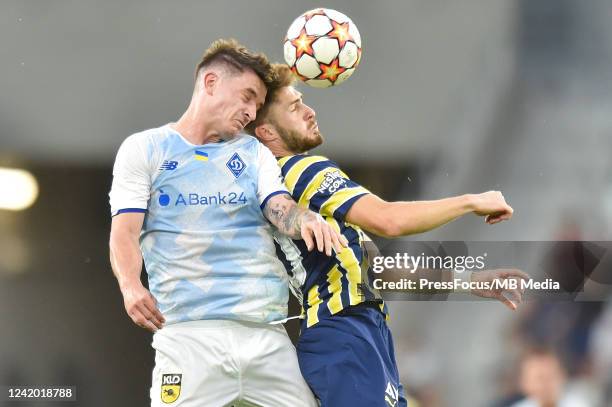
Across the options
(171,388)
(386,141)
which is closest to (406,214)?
(171,388)

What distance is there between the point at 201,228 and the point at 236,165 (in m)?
0.27

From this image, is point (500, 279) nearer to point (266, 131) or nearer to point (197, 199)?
point (266, 131)

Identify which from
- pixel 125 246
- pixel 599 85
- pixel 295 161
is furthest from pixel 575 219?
pixel 125 246

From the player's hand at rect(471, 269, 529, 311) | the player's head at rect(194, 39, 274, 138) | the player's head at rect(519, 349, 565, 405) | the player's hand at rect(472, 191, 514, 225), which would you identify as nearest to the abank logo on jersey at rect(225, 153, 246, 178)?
the player's head at rect(194, 39, 274, 138)

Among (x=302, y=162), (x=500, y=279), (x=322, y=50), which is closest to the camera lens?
(x=302, y=162)

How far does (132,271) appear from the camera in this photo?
312 cm

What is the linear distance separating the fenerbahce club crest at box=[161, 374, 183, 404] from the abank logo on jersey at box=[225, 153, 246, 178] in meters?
0.73

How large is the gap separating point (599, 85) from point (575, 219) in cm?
79

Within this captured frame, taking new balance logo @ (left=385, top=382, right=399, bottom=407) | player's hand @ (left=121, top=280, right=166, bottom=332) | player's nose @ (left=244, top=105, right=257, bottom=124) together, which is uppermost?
player's nose @ (left=244, top=105, right=257, bottom=124)

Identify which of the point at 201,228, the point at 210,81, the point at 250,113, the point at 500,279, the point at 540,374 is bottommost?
the point at 540,374

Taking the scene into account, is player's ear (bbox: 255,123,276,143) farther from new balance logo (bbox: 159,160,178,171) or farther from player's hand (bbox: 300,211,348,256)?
player's hand (bbox: 300,211,348,256)

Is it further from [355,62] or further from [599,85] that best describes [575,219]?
[355,62]

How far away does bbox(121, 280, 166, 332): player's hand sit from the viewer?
9.83 ft

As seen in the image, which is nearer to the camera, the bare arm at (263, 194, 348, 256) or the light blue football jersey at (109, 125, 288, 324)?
the bare arm at (263, 194, 348, 256)
